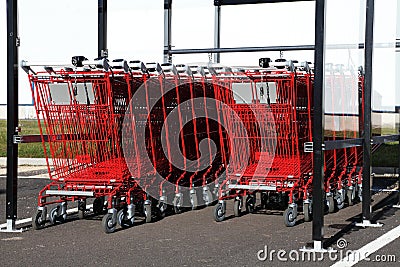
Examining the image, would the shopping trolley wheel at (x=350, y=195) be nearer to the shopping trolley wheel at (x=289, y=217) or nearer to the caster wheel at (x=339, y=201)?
the caster wheel at (x=339, y=201)

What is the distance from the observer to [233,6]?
40.9 ft

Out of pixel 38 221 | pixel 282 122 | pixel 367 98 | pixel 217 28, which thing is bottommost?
pixel 38 221

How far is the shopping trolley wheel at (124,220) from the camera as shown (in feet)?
25.5

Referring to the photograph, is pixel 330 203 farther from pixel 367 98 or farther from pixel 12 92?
pixel 12 92

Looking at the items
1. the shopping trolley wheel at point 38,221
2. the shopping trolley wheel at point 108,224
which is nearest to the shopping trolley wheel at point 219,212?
the shopping trolley wheel at point 108,224

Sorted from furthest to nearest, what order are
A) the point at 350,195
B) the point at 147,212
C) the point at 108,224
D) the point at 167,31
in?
the point at 167,31, the point at 350,195, the point at 147,212, the point at 108,224

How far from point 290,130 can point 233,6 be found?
4.69 m

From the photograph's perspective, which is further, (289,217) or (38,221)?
(289,217)

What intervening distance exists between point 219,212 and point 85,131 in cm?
176

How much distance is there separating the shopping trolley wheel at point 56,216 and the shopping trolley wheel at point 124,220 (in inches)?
30.5

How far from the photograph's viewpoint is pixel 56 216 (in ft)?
26.6

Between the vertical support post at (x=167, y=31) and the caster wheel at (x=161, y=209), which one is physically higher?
the vertical support post at (x=167, y=31)

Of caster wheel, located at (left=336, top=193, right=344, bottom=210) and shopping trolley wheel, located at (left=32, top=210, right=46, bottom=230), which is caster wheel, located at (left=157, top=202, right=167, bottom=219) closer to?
shopping trolley wheel, located at (left=32, top=210, right=46, bottom=230)

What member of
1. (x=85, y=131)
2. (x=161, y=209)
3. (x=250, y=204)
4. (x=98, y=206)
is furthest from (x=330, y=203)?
(x=85, y=131)
